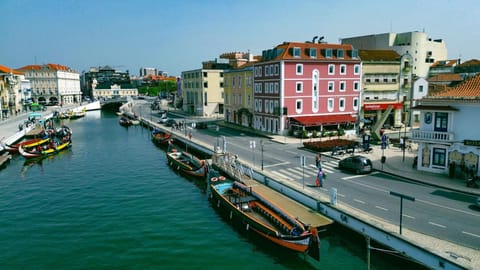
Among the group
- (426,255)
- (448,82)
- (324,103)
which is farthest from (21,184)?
(448,82)

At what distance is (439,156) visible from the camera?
3225 cm

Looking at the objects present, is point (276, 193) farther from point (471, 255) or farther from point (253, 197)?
point (471, 255)

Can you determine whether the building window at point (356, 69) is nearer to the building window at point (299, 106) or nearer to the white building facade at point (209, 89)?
the building window at point (299, 106)

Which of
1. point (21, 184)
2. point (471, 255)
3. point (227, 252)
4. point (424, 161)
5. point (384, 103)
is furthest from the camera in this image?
point (384, 103)

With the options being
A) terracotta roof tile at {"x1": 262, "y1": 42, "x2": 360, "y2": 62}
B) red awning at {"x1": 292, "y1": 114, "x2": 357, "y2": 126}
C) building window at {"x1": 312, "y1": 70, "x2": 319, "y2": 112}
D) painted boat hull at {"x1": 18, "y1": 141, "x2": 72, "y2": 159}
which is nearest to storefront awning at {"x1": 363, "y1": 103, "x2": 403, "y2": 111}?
red awning at {"x1": 292, "y1": 114, "x2": 357, "y2": 126}

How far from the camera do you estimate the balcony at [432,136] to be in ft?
101

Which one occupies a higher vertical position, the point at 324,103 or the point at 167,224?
the point at 324,103

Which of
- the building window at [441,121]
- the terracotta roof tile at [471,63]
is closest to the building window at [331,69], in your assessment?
the building window at [441,121]

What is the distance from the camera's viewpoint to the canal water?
2072cm

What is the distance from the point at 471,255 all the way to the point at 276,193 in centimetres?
1437

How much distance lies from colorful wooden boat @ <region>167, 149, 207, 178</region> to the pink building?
18716 millimetres

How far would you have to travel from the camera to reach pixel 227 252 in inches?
864

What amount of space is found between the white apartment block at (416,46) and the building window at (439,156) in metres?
46.6

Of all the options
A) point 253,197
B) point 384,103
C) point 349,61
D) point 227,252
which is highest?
point 349,61
